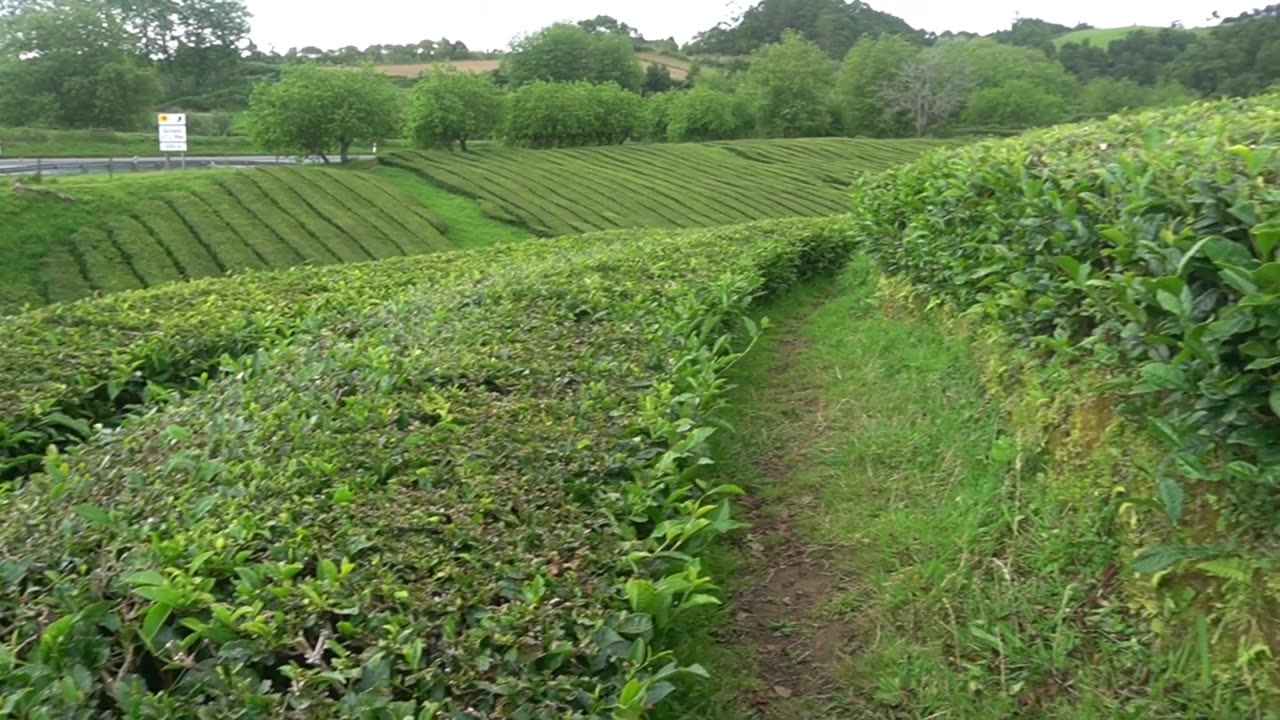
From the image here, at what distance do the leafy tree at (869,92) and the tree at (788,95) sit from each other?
3.47 ft

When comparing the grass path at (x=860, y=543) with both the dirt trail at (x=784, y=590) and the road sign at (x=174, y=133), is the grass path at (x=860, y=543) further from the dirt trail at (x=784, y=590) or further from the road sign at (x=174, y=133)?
the road sign at (x=174, y=133)

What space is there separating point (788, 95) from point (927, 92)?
21.2 ft

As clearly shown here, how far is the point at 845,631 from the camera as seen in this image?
2.68 meters

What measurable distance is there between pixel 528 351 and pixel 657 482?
1132mm

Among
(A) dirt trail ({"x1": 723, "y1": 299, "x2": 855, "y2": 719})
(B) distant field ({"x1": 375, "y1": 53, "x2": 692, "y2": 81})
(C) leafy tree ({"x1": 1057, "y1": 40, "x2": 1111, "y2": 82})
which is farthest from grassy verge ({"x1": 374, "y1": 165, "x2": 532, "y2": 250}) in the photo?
(C) leafy tree ({"x1": 1057, "y1": 40, "x2": 1111, "y2": 82})

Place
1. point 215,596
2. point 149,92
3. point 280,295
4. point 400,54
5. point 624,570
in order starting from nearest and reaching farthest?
1. point 215,596
2. point 624,570
3. point 280,295
4. point 149,92
5. point 400,54

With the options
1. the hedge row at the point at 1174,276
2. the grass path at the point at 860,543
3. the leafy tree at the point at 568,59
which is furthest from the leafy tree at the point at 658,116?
the hedge row at the point at 1174,276

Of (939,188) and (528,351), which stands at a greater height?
(939,188)

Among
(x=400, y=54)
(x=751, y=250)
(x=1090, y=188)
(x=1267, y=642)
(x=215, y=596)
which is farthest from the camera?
(x=400, y=54)

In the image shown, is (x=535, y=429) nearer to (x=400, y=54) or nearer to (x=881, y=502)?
(x=881, y=502)

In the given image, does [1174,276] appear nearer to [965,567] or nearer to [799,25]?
[965,567]

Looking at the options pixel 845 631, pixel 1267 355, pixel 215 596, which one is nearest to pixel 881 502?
pixel 845 631

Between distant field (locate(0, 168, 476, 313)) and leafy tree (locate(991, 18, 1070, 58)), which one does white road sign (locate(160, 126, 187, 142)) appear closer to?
distant field (locate(0, 168, 476, 313))

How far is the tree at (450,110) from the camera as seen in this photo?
34.8m
